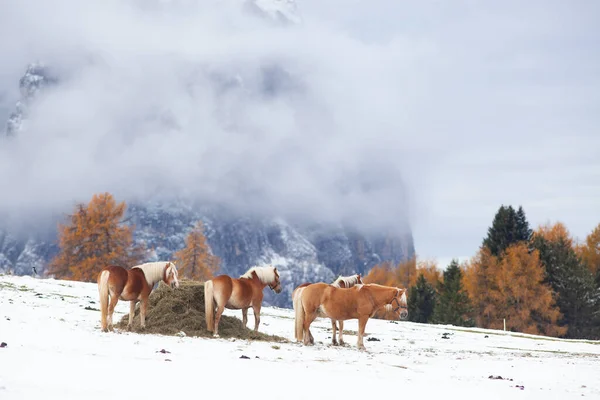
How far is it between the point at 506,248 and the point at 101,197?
1785 inches

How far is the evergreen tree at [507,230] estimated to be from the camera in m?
73.0

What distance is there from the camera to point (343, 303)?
2047cm

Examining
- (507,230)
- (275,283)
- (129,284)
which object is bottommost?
(129,284)

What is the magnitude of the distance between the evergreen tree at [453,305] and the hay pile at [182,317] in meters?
40.5

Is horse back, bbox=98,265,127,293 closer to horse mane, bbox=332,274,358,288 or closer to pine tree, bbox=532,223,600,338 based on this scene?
horse mane, bbox=332,274,358,288

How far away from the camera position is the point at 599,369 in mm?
18719

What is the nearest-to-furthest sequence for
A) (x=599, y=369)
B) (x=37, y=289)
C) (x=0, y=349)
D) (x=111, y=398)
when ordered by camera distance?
(x=111, y=398) → (x=0, y=349) → (x=599, y=369) → (x=37, y=289)

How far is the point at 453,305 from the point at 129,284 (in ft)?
154

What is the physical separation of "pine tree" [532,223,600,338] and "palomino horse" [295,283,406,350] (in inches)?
2037

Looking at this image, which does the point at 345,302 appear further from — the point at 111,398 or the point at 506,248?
the point at 506,248

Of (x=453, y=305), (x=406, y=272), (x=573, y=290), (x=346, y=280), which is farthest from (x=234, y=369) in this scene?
(x=406, y=272)

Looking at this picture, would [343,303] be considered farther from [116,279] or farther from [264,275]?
[116,279]

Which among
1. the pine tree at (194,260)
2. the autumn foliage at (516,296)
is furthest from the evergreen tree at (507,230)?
the pine tree at (194,260)

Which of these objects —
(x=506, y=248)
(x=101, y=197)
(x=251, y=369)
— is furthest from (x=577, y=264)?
(x=251, y=369)
